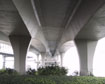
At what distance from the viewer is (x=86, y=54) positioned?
24.8 metres

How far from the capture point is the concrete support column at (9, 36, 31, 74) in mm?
22375

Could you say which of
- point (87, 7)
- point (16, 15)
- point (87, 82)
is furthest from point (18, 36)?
point (87, 82)

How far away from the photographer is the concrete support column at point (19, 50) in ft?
73.4

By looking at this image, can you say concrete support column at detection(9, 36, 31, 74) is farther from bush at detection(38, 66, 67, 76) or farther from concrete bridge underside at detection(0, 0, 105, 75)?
bush at detection(38, 66, 67, 76)

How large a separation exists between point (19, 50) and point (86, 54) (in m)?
9.56

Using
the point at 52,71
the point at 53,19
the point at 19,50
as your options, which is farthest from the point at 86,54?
the point at 19,50

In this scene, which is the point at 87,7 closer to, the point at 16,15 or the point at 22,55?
the point at 16,15

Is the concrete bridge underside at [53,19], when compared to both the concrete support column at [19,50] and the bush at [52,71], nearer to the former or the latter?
the concrete support column at [19,50]

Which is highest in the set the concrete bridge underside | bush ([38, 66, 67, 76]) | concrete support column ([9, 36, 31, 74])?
the concrete bridge underside

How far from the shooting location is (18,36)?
2205 cm

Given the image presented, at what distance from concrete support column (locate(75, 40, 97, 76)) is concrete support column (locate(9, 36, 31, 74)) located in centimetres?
758

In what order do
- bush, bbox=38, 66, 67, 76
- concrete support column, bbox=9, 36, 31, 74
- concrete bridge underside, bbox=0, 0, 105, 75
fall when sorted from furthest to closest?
concrete support column, bbox=9, 36, 31, 74
bush, bbox=38, 66, 67, 76
concrete bridge underside, bbox=0, 0, 105, 75

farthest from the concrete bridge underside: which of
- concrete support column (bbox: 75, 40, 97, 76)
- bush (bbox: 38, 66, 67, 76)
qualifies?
bush (bbox: 38, 66, 67, 76)

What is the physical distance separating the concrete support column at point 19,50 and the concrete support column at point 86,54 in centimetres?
758
